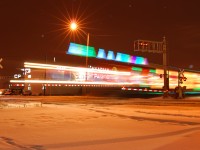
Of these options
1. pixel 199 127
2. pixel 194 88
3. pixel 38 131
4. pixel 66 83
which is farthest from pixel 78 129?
pixel 194 88

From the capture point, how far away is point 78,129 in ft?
41.7

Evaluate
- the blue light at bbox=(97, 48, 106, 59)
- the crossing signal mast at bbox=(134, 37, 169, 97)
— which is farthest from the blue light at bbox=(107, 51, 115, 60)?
the crossing signal mast at bbox=(134, 37, 169, 97)

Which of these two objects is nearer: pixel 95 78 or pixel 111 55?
pixel 95 78

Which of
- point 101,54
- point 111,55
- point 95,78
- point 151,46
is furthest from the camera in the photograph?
point 111,55

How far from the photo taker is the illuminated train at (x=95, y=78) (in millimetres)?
50156

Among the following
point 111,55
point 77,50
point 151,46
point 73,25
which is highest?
point 73,25

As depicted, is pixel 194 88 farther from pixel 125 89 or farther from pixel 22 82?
pixel 22 82

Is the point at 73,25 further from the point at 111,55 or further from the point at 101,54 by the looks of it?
the point at 111,55

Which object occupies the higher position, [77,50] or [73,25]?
[73,25]

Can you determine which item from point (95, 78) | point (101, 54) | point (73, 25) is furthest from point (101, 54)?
point (73, 25)

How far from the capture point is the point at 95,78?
5331 centimetres

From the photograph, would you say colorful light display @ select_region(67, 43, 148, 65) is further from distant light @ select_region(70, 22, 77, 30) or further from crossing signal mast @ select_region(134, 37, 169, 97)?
crossing signal mast @ select_region(134, 37, 169, 97)

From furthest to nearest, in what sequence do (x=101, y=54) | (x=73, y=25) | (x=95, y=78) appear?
(x=101, y=54) → (x=95, y=78) → (x=73, y=25)

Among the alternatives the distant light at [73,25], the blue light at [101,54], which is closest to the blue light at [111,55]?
the blue light at [101,54]
